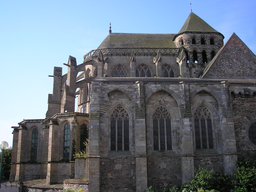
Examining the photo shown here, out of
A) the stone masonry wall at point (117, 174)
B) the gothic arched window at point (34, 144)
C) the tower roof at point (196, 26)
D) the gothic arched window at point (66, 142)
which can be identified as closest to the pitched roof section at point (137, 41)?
the tower roof at point (196, 26)

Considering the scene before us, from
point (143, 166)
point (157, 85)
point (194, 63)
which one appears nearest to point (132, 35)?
point (194, 63)

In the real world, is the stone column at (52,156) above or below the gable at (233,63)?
below

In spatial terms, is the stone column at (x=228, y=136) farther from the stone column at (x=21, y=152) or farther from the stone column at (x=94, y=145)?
the stone column at (x=21, y=152)

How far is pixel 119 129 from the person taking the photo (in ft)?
57.7

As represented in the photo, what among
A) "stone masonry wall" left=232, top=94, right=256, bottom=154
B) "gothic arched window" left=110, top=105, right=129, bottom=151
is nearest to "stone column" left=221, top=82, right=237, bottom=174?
"stone masonry wall" left=232, top=94, right=256, bottom=154

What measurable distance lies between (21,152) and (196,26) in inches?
807

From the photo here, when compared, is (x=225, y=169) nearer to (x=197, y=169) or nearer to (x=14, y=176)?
(x=197, y=169)

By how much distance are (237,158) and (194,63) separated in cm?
1114

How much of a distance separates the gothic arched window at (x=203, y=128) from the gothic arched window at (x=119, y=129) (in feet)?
15.0

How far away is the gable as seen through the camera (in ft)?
68.6

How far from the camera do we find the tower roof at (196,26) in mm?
27409

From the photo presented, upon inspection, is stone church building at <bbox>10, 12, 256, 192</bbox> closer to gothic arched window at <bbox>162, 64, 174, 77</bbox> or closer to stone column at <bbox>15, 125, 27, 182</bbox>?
gothic arched window at <bbox>162, 64, 174, 77</bbox>

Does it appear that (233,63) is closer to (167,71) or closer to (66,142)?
(167,71)

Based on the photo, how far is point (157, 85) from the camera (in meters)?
18.1
